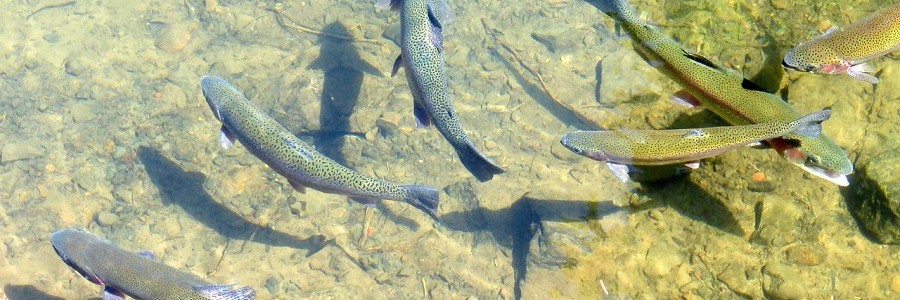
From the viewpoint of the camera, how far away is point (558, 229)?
495 cm

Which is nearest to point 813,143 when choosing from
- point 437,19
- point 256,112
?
point 437,19

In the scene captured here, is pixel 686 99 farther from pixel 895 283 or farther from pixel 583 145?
pixel 895 283

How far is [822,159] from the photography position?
4133mm

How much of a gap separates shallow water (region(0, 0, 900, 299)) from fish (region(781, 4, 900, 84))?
0.68 metres

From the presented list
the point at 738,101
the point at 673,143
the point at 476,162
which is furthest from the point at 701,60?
the point at 476,162

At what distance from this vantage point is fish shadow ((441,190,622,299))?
5062 millimetres

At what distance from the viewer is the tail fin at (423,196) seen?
15.7 feet

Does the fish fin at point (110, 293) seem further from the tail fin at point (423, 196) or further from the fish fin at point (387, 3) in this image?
the fish fin at point (387, 3)

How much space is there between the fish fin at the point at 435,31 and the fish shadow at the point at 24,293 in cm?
458

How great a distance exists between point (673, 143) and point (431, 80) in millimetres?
2214

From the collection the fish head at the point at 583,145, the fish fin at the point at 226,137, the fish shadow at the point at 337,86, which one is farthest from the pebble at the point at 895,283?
the fish fin at the point at 226,137

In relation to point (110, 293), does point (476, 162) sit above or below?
above

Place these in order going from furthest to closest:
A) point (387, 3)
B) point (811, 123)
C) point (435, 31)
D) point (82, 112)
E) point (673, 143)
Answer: point (82, 112) < point (387, 3) < point (435, 31) < point (673, 143) < point (811, 123)

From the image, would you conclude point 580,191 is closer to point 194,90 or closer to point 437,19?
point 437,19
